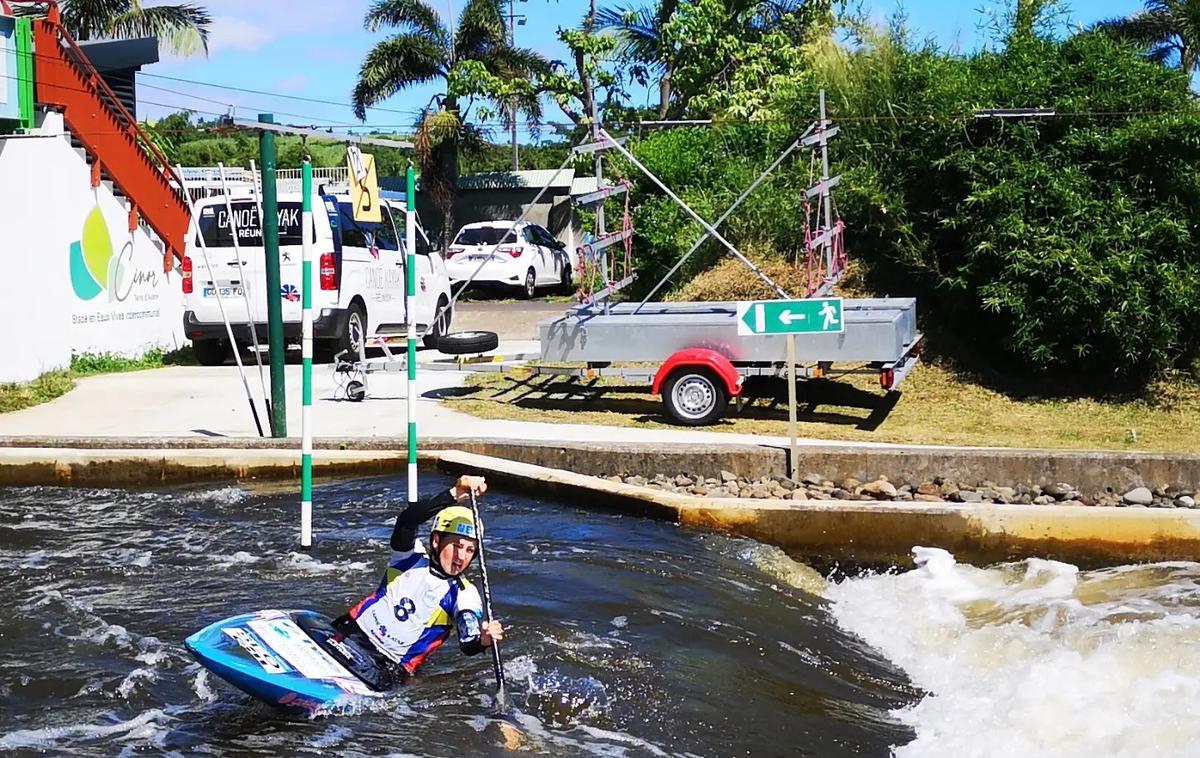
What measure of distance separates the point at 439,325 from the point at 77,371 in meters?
4.90

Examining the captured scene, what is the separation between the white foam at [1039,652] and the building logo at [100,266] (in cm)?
1170

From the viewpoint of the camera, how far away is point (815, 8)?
3134cm

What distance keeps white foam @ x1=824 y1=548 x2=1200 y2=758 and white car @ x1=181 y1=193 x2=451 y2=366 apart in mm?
8905

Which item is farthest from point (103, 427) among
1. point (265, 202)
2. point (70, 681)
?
point (70, 681)

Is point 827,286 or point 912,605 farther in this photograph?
point 827,286

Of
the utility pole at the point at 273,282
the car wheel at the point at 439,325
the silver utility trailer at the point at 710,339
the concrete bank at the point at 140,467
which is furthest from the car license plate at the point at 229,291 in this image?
the concrete bank at the point at 140,467

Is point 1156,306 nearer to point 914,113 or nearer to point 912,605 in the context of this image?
point 914,113

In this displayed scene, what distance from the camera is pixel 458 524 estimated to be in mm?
6469

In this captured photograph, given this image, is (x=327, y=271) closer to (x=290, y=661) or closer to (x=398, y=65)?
(x=290, y=661)

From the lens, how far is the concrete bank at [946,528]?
9438 mm

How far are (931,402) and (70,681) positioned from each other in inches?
403

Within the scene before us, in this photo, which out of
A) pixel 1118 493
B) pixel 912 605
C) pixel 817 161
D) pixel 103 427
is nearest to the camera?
pixel 912 605

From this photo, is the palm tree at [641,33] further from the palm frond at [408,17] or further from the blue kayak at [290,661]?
the blue kayak at [290,661]

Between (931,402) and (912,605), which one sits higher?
(931,402)
